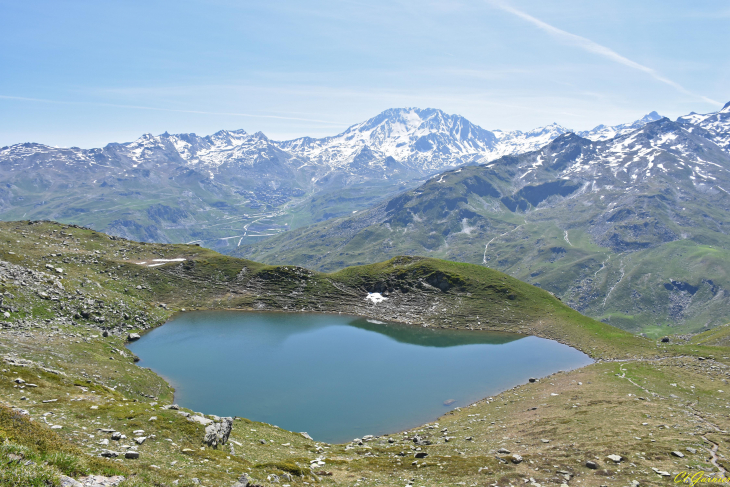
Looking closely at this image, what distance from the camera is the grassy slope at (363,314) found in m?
26.8

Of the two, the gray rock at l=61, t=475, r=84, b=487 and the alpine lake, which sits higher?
the gray rock at l=61, t=475, r=84, b=487

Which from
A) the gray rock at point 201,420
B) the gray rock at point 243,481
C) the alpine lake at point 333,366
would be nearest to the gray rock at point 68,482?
the gray rock at point 243,481

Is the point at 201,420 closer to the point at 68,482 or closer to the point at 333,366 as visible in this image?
the point at 68,482

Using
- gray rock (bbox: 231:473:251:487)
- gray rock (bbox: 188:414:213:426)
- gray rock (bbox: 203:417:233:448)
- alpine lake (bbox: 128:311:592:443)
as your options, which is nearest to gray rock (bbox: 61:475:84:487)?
gray rock (bbox: 231:473:251:487)

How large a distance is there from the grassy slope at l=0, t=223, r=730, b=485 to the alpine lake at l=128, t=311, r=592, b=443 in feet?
17.6

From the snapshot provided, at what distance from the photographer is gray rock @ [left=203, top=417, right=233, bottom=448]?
28.4 meters

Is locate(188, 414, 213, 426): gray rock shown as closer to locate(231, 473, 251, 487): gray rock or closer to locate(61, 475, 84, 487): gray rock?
locate(231, 473, 251, 487): gray rock

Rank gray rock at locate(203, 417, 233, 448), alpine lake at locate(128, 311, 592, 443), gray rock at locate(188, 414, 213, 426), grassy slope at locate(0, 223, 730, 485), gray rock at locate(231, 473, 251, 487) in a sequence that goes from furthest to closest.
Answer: alpine lake at locate(128, 311, 592, 443), gray rock at locate(188, 414, 213, 426), gray rock at locate(203, 417, 233, 448), grassy slope at locate(0, 223, 730, 485), gray rock at locate(231, 473, 251, 487)

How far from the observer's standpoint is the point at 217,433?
96.9 ft

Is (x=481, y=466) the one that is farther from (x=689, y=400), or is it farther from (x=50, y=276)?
(x=50, y=276)

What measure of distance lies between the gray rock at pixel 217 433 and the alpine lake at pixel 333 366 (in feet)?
65.7

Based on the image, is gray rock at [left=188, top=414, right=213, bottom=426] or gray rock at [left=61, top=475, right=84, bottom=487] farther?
gray rock at [left=188, top=414, right=213, bottom=426]

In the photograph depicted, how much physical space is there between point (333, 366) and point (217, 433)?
155ft

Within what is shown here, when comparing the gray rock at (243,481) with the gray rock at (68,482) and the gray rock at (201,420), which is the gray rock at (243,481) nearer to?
the gray rock at (68,482)
